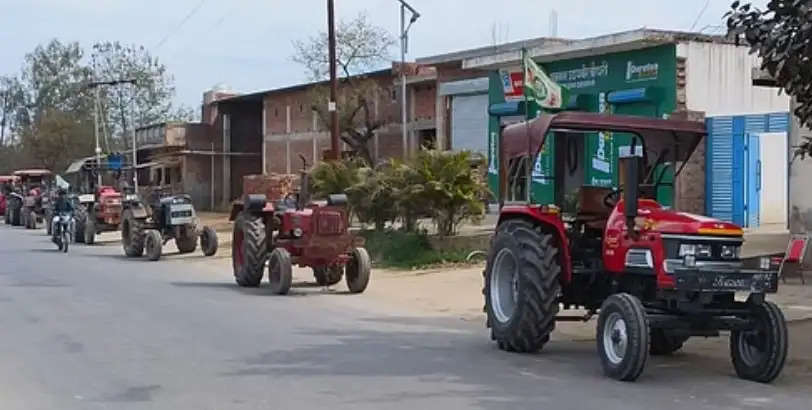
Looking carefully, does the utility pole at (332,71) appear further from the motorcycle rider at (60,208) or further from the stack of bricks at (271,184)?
the stack of bricks at (271,184)

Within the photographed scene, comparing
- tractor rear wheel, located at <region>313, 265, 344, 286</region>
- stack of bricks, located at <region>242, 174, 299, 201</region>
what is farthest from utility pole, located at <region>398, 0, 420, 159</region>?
tractor rear wheel, located at <region>313, 265, 344, 286</region>

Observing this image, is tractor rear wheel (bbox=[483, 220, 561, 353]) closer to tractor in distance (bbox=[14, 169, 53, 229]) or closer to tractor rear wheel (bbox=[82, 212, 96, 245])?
tractor rear wheel (bbox=[82, 212, 96, 245])

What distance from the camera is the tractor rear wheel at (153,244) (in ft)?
86.4

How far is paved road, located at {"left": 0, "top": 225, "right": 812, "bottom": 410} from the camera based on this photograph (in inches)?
372

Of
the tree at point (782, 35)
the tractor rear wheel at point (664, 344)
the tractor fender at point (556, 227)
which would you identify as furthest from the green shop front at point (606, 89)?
the tree at point (782, 35)

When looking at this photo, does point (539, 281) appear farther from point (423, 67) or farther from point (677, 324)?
point (423, 67)

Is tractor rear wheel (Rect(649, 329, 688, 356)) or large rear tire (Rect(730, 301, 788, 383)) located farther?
tractor rear wheel (Rect(649, 329, 688, 356))

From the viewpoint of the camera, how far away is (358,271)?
61.7ft

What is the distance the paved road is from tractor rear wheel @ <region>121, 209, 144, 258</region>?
9.47 m

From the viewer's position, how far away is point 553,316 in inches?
452

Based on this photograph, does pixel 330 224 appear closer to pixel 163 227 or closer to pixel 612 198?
pixel 612 198

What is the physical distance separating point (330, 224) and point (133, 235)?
1034 centimetres

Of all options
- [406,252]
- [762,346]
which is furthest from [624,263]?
[406,252]

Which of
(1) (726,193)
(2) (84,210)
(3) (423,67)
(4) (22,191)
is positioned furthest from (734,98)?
(4) (22,191)
